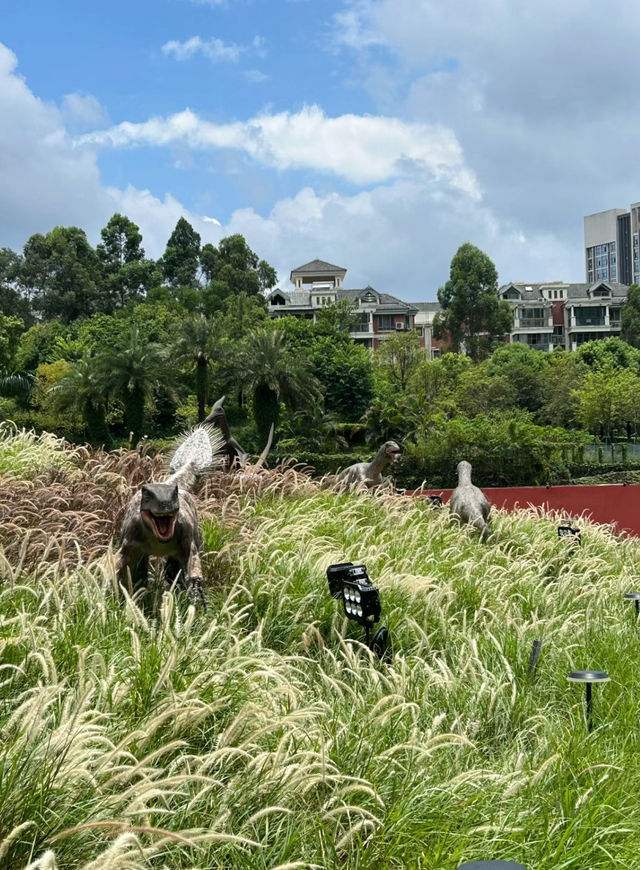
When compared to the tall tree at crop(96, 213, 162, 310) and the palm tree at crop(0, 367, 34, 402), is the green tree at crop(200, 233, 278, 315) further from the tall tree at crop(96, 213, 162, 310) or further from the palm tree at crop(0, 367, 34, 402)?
the palm tree at crop(0, 367, 34, 402)

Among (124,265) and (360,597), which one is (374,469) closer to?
(360,597)

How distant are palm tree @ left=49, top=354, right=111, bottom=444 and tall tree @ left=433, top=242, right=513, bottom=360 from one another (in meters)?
42.9

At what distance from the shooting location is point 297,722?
3.43 meters

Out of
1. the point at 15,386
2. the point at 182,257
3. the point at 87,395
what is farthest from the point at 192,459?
the point at 182,257

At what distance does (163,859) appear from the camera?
2506 mm

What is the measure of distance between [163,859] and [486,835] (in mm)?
984

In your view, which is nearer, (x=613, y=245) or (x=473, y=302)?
(x=473, y=302)

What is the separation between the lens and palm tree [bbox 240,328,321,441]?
31141 millimetres

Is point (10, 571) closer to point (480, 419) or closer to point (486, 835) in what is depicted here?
point (486, 835)

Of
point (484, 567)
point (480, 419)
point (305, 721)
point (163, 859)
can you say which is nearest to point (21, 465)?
point (484, 567)

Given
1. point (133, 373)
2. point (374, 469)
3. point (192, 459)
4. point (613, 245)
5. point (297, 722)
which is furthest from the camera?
point (613, 245)

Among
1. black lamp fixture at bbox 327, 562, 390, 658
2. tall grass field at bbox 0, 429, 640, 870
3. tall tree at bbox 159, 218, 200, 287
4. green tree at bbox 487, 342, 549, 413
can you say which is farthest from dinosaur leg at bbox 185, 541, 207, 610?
tall tree at bbox 159, 218, 200, 287

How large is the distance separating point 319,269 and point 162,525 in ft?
272

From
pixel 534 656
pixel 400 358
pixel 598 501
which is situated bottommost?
pixel 598 501
